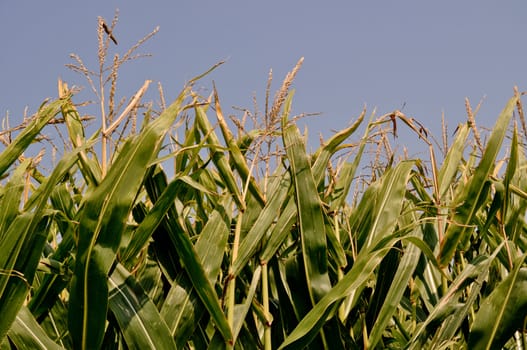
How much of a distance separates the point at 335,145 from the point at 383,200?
0.81ft

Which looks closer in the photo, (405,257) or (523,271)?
(523,271)

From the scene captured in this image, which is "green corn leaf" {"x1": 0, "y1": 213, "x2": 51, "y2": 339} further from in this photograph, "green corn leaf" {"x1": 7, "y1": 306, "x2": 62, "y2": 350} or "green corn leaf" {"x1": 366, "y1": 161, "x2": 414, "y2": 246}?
"green corn leaf" {"x1": 366, "y1": 161, "x2": 414, "y2": 246}

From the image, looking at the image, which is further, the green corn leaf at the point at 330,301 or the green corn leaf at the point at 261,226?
the green corn leaf at the point at 261,226

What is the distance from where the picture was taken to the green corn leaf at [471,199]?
2066mm

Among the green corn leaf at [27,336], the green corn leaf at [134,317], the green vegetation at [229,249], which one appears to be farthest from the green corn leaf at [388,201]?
the green corn leaf at [27,336]

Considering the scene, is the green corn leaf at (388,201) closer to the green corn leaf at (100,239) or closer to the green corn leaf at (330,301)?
the green corn leaf at (330,301)

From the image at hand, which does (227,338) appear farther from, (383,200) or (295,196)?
(383,200)

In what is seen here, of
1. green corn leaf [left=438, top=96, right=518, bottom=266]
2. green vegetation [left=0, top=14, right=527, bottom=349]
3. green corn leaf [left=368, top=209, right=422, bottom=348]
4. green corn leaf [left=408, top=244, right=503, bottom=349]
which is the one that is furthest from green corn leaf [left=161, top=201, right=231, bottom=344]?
green corn leaf [left=438, top=96, right=518, bottom=266]

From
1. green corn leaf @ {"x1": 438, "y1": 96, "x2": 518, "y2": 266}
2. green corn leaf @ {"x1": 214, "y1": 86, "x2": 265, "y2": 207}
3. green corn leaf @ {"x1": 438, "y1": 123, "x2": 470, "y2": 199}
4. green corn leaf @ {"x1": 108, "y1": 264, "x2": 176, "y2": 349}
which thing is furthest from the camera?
green corn leaf @ {"x1": 438, "y1": 123, "x2": 470, "y2": 199}

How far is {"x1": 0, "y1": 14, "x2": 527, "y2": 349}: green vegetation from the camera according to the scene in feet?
5.42

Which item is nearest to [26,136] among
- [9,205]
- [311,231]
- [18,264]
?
[9,205]

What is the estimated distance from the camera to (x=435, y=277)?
7.25 feet

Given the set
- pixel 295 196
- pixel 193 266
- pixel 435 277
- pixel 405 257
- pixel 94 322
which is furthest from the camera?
pixel 435 277

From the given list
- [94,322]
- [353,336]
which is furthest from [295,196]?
[94,322]
